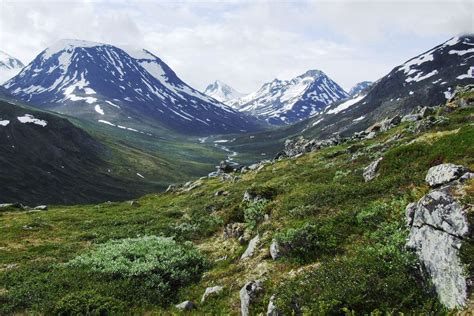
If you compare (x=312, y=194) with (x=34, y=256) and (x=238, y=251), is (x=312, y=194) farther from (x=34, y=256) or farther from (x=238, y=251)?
(x=34, y=256)

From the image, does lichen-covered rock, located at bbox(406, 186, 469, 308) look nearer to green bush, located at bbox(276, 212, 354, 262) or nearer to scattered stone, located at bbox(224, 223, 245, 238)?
green bush, located at bbox(276, 212, 354, 262)

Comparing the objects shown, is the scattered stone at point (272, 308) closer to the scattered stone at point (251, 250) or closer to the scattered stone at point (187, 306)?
the scattered stone at point (187, 306)

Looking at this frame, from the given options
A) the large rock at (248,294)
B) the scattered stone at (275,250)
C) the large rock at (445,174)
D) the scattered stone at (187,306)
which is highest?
the large rock at (445,174)

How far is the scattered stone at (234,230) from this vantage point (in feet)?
92.1

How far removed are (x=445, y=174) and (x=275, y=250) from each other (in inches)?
314

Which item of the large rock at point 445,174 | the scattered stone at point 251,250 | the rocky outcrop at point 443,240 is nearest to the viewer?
the rocky outcrop at point 443,240

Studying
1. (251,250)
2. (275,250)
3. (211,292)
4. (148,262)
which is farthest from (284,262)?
(148,262)

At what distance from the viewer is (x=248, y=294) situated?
51.2ft

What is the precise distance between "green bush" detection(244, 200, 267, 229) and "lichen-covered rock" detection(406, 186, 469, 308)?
1412 cm

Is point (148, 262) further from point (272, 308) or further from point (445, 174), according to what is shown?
point (445, 174)

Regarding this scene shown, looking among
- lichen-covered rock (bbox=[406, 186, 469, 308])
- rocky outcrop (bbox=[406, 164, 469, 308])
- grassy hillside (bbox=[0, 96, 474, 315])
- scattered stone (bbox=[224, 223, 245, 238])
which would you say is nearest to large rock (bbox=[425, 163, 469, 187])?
grassy hillside (bbox=[0, 96, 474, 315])

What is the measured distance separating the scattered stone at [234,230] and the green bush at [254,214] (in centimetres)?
53

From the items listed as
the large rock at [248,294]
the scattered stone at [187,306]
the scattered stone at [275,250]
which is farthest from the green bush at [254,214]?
the large rock at [248,294]

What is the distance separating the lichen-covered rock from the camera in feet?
36.9
